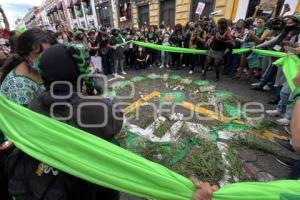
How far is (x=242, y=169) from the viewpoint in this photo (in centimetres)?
265

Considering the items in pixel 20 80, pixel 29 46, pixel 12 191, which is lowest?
pixel 12 191

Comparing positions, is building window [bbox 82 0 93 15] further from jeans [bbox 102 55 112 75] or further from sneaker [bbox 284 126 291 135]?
sneaker [bbox 284 126 291 135]

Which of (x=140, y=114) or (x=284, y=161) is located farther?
(x=140, y=114)

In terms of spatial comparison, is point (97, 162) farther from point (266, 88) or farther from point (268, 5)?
point (268, 5)

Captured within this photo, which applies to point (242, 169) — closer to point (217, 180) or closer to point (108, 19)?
point (217, 180)

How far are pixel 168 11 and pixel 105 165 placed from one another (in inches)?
587

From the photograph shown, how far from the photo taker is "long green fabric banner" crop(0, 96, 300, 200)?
41.2 inches

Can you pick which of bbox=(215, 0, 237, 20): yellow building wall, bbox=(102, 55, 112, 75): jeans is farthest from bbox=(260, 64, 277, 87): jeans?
bbox=(215, 0, 237, 20): yellow building wall

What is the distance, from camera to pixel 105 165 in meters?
1.10

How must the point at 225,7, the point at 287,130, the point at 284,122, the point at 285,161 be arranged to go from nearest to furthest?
the point at 285,161 → the point at 287,130 → the point at 284,122 → the point at 225,7

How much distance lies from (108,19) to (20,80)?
22135mm

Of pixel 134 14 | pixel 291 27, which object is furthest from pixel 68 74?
pixel 134 14

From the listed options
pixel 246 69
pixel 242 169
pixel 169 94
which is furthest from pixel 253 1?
pixel 242 169

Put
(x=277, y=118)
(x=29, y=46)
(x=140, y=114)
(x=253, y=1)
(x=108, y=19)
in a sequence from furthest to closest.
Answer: (x=108, y=19) < (x=253, y=1) < (x=140, y=114) < (x=277, y=118) < (x=29, y=46)
